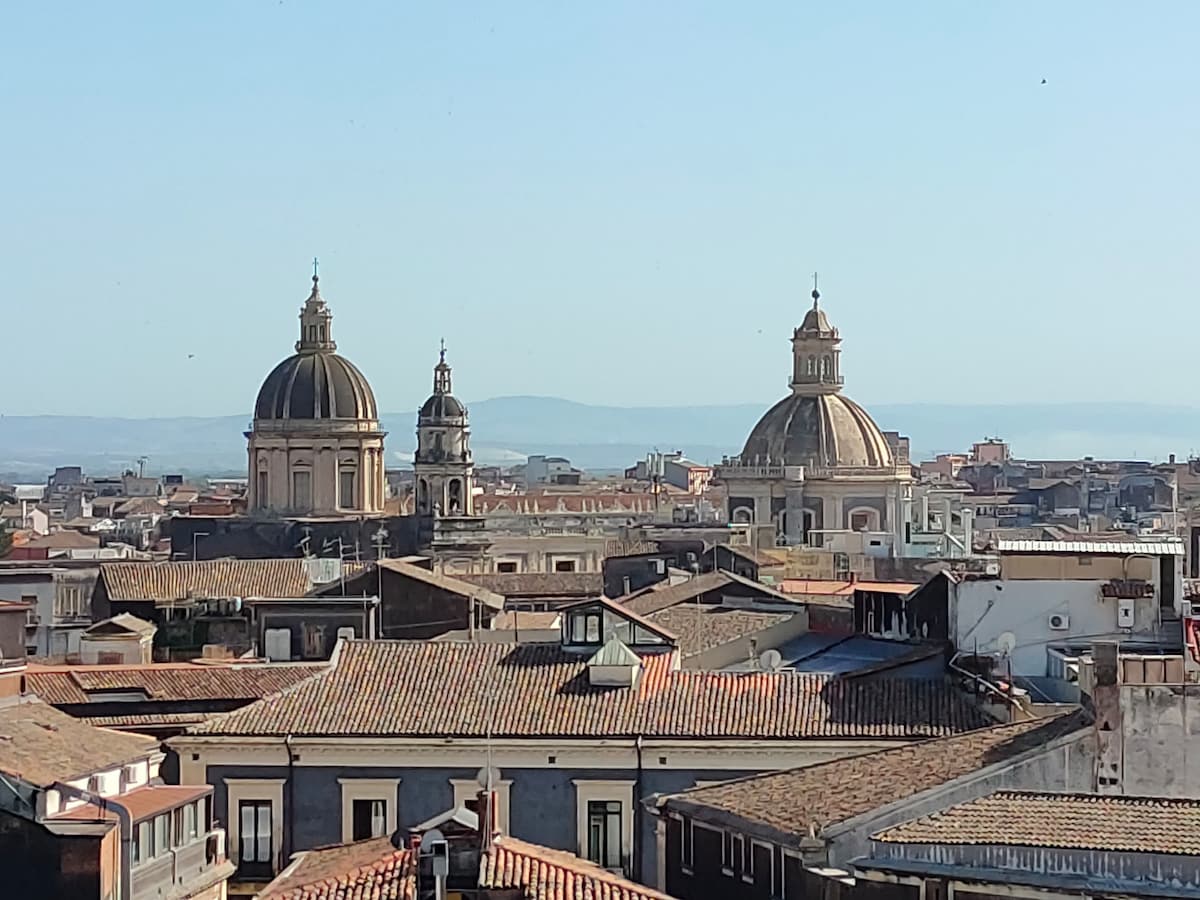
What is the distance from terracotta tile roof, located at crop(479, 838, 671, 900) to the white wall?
12055 mm

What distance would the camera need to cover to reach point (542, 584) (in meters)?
63.2

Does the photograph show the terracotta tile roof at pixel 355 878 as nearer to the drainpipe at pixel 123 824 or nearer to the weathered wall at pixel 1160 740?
the drainpipe at pixel 123 824

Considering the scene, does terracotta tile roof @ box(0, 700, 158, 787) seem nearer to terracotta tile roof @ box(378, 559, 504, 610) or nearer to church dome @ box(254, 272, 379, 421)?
terracotta tile roof @ box(378, 559, 504, 610)

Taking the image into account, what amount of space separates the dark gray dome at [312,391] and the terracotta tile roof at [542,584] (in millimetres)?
35995

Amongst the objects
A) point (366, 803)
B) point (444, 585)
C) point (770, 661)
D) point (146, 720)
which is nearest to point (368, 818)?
point (366, 803)

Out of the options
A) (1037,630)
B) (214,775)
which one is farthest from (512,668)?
(1037,630)

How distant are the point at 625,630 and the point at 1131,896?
15.9 m

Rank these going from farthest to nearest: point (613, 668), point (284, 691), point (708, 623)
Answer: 1. point (708, 623)
2. point (284, 691)
3. point (613, 668)

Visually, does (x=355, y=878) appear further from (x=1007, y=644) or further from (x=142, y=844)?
(x=1007, y=644)

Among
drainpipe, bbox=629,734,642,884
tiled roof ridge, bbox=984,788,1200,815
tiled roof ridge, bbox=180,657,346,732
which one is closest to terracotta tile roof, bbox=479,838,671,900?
tiled roof ridge, bbox=984,788,1200,815

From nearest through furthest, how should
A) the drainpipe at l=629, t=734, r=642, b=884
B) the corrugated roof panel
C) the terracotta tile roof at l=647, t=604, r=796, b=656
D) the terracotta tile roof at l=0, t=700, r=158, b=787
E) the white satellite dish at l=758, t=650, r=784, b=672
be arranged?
the terracotta tile roof at l=0, t=700, r=158, b=787
the drainpipe at l=629, t=734, r=642, b=884
the corrugated roof panel
the white satellite dish at l=758, t=650, r=784, b=672
the terracotta tile roof at l=647, t=604, r=796, b=656

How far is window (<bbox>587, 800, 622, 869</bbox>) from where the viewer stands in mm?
29906

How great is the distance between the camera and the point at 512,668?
107 feet

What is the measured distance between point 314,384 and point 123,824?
7951 cm
